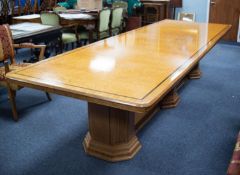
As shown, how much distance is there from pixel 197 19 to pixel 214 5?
0.52 meters

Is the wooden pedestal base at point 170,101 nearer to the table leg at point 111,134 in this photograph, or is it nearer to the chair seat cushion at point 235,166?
the table leg at point 111,134

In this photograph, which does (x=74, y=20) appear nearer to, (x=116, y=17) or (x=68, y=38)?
(x=68, y=38)

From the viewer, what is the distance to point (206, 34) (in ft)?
10.1

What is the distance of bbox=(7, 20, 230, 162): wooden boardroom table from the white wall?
3373 mm

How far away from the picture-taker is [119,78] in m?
1.76

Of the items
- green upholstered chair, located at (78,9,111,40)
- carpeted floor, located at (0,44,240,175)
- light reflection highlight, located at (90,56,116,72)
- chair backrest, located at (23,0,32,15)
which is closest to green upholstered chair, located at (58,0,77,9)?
chair backrest, located at (23,0,32,15)

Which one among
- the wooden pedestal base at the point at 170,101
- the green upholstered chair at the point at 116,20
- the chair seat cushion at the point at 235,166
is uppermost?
the green upholstered chair at the point at 116,20

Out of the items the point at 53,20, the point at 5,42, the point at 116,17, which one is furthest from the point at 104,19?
the point at 5,42

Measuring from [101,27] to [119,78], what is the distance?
121 inches

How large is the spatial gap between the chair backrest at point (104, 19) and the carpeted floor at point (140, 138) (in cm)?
174

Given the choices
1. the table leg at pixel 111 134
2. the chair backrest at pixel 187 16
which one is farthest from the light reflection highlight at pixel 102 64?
the chair backrest at pixel 187 16

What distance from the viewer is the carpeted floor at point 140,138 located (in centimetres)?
209

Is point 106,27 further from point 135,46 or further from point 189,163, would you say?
point 189,163

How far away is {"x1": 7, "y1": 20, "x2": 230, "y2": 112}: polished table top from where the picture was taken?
5.01ft
